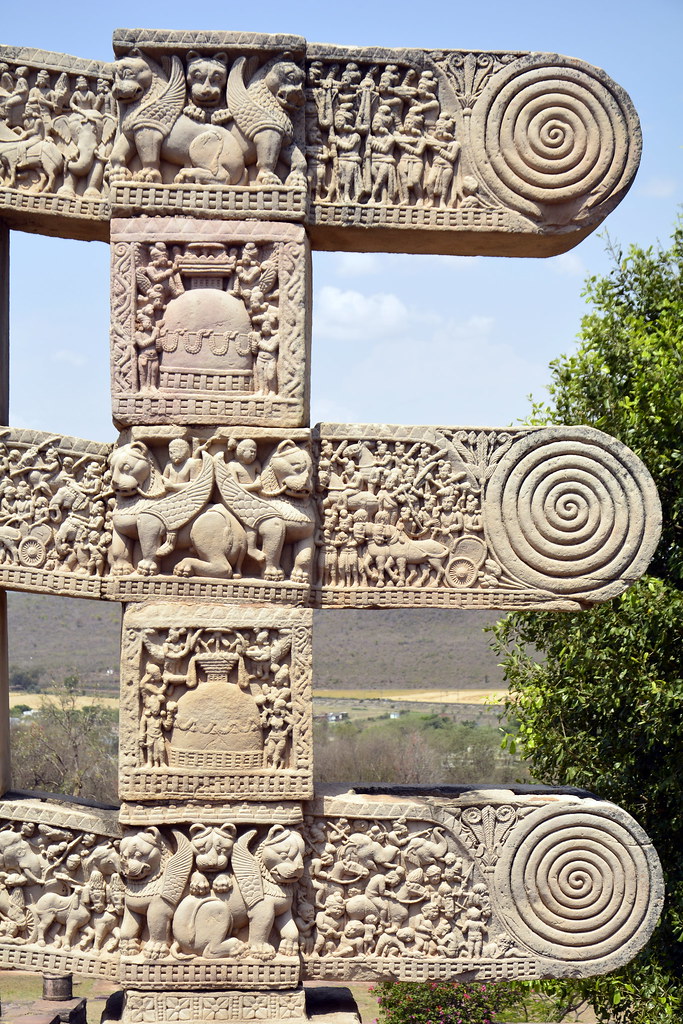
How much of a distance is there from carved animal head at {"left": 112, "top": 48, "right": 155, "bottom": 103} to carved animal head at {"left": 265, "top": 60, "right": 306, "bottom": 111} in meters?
0.51

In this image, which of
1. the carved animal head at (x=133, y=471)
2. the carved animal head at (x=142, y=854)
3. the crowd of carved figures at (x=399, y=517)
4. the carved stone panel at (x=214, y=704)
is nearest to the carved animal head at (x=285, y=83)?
the crowd of carved figures at (x=399, y=517)

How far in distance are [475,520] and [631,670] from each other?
536 cm

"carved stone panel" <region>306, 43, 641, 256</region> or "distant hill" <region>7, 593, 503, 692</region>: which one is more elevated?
"carved stone panel" <region>306, 43, 641, 256</region>

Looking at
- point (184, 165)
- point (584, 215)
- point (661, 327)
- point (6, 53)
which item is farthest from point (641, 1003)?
point (6, 53)

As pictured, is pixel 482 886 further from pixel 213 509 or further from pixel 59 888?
pixel 213 509

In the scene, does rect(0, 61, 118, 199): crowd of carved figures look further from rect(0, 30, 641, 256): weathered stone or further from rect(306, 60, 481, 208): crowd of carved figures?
rect(306, 60, 481, 208): crowd of carved figures

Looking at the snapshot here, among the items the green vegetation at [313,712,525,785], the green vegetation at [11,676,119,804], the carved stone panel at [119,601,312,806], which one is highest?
the carved stone panel at [119,601,312,806]

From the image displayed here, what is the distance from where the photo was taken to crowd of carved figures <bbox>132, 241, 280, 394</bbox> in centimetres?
499

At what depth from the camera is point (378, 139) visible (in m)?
5.12

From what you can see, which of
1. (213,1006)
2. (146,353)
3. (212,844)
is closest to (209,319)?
(146,353)

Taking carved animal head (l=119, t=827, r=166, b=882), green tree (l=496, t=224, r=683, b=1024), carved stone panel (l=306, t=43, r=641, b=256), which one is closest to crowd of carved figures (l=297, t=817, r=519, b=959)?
carved animal head (l=119, t=827, r=166, b=882)

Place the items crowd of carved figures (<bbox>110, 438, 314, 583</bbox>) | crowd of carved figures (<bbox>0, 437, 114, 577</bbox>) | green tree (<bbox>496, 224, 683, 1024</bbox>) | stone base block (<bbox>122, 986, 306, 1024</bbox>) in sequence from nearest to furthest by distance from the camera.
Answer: stone base block (<bbox>122, 986, 306, 1024</bbox>) < crowd of carved figures (<bbox>110, 438, 314, 583</bbox>) < crowd of carved figures (<bbox>0, 437, 114, 577</bbox>) < green tree (<bbox>496, 224, 683, 1024</bbox>)

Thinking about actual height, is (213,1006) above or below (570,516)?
below

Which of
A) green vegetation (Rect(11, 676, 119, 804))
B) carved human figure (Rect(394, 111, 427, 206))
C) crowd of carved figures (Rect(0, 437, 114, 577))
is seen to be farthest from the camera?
green vegetation (Rect(11, 676, 119, 804))
